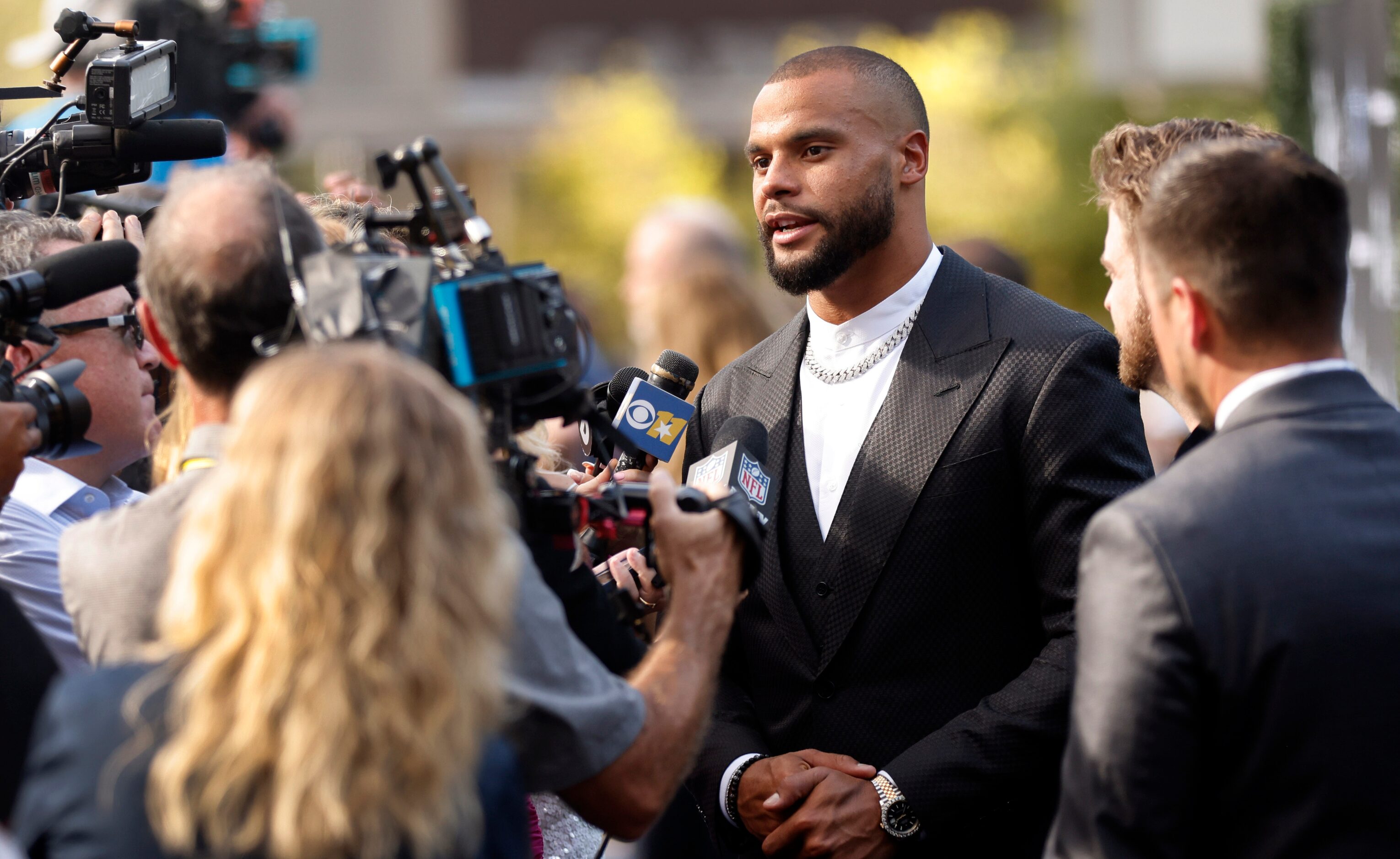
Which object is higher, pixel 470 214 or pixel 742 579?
pixel 470 214

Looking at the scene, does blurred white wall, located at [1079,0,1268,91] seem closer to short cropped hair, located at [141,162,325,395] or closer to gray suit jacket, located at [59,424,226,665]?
short cropped hair, located at [141,162,325,395]

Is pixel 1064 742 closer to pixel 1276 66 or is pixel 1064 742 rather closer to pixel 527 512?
pixel 527 512

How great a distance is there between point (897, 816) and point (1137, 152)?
4.93 feet

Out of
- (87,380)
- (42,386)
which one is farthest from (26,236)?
(42,386)

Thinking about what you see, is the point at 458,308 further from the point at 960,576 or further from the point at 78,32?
the point at 78,32

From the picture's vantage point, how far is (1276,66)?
7113mm

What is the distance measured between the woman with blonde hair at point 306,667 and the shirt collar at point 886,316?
1578mm

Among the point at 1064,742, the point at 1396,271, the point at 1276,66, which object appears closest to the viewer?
the point at 1064,742

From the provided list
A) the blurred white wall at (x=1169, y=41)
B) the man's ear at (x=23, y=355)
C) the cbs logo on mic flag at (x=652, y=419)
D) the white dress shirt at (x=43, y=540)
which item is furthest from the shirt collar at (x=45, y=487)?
the blurred white wall at (x=1169, y=41)

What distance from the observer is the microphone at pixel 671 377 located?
2.93m

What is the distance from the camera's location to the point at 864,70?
309 cm

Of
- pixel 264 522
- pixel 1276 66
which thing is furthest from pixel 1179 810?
pixel 1276 66

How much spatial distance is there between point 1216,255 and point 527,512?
112 centimetres

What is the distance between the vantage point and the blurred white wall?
3030 centimetres
